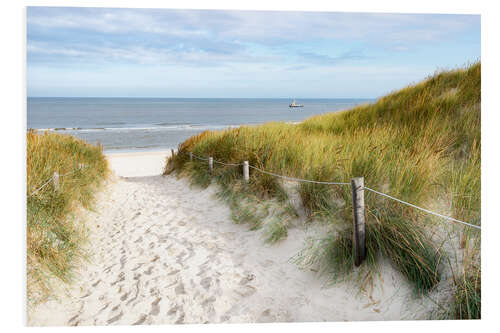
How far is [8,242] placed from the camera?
2.61 m

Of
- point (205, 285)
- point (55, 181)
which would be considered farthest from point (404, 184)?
point (55, 181)

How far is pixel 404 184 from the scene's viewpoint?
2.95 metres

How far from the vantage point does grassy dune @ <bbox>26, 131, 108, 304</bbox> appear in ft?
8.62

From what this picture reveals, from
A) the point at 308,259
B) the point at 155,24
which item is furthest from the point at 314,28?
the point at 308,259

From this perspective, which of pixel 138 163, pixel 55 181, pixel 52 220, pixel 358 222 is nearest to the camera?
pixel 358 222

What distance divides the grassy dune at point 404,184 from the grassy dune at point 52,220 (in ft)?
6.85

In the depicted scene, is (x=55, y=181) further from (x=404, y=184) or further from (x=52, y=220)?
(x=404, y=184)

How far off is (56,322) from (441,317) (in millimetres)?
2772

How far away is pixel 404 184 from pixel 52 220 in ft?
11.5

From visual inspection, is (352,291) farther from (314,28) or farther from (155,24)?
(155,24)

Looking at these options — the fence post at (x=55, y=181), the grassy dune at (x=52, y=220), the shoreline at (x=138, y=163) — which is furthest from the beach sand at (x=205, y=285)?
the shoreline at (x=138, y=163)

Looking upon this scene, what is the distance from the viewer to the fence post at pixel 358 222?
8.36ft

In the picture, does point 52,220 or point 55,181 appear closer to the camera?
point 52,220

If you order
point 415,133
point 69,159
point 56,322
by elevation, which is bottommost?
point 56,322
